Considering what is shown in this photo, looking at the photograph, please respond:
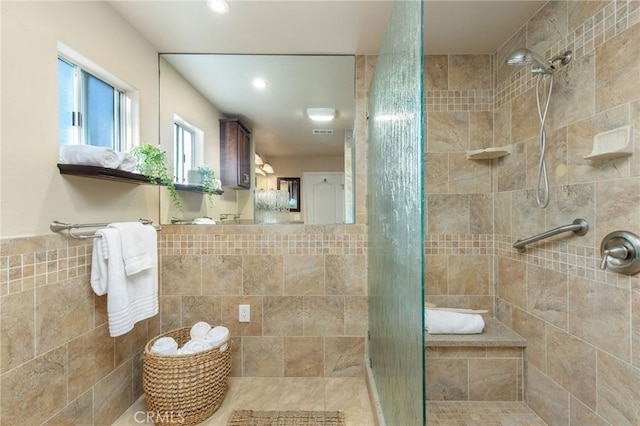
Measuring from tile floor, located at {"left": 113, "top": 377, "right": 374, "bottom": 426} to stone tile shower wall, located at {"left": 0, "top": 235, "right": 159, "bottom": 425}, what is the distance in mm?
340

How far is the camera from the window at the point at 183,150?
210cm

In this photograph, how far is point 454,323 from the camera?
1812 mm

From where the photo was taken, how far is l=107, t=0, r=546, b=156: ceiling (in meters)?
1.55

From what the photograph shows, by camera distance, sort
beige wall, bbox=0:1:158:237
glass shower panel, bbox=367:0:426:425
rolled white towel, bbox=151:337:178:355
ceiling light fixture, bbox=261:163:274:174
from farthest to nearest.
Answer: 1. ceiling light fixture, bbox=261:163:274:174
2. rolled white towel, bbox=151:337:178:355
3. beige wall, bbox=0:1:158:237
4. glass shower panel, bbox=367:0:426:425

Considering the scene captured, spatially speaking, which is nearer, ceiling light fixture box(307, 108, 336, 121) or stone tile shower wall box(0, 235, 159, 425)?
stone tile shower wall box(0, 235, 159, 425)

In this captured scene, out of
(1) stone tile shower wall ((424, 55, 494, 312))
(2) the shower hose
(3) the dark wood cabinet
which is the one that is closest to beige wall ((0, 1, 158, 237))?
(3) the dark wood cabinet

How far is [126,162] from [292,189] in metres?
1.00

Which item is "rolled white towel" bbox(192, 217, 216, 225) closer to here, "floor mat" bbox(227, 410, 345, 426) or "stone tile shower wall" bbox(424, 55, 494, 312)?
"floor mat" bbox(227, 410, 345, 426)

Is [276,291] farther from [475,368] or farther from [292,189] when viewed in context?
[475,368]

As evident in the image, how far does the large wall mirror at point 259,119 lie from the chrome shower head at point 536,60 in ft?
3.09

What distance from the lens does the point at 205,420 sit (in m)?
1.62

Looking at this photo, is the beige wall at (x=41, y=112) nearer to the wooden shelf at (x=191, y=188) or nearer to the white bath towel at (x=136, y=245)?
the white bath towel at (x=136, y=245)

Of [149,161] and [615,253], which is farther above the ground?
[149,161]

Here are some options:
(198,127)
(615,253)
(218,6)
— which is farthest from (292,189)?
(615,253)
